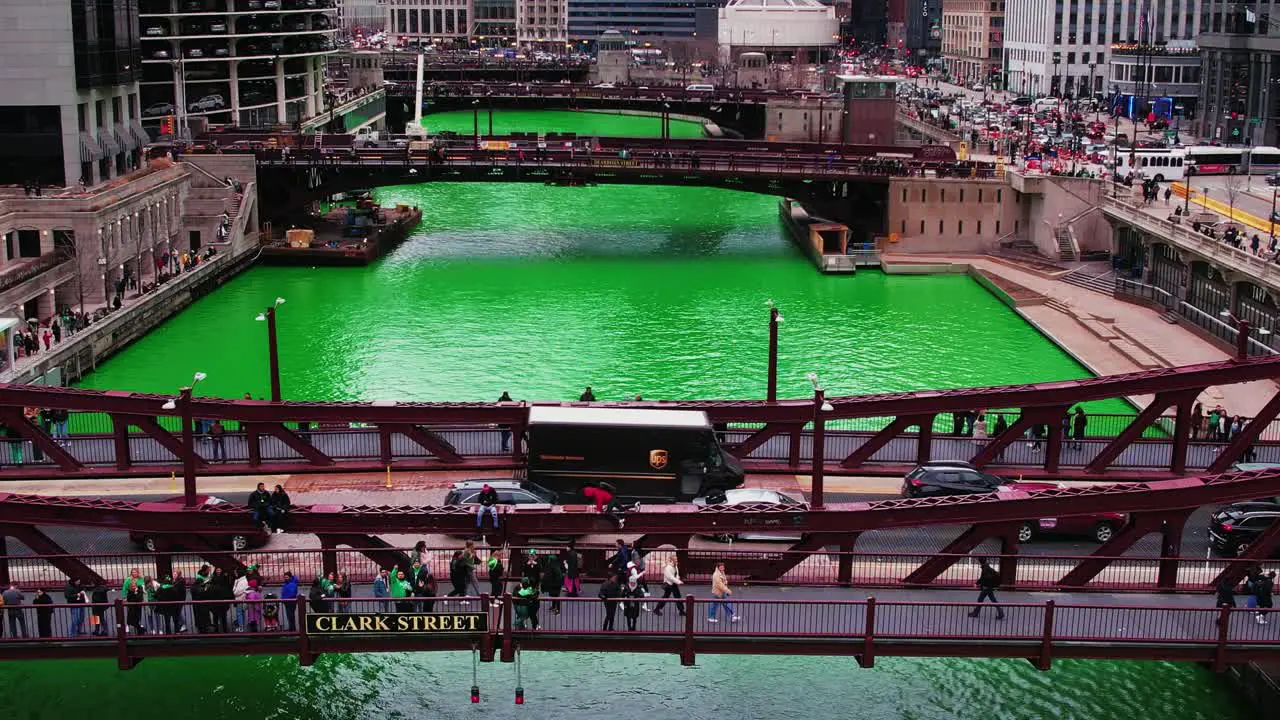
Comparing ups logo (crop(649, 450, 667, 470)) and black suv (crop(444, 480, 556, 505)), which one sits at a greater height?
ups logo (crop(649, 450, 667, 470))

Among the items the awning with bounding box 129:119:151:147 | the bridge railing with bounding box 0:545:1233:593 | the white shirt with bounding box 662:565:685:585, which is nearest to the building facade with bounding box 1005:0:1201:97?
the awning with bounding box 129:119:151:147

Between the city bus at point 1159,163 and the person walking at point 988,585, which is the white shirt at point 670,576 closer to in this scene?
the person walking at point 988,585

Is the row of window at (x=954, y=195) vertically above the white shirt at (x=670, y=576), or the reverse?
the row of window at (x=954, y=195)

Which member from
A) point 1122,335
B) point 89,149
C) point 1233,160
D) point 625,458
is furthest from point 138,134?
point 1233,160

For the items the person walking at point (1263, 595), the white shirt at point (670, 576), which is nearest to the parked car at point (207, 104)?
the white shirt at point (670, 576)

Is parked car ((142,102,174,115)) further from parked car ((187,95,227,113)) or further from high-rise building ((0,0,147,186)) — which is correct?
high-rise building ((0,0,147,186))

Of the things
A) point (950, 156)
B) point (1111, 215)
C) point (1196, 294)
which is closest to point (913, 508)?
point (1196, 294)
